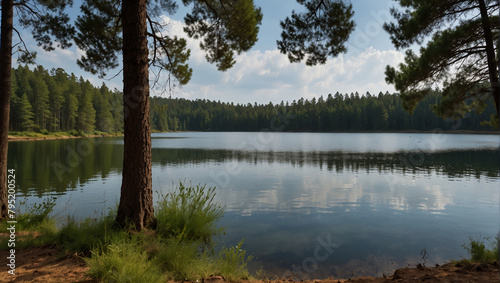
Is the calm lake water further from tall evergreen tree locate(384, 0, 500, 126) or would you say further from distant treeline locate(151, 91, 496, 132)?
distant treeline locate(151, 91, 496, 132)

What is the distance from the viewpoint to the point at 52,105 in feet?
229

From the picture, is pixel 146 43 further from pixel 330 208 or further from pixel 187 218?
pixel 330 208

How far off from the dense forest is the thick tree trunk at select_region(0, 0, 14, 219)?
11.5 feet

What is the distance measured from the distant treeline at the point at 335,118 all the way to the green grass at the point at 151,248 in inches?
3536

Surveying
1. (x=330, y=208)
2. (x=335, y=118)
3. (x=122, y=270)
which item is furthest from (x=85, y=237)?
(x=335, y=118)

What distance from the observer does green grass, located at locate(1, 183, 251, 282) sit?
394 centimetres

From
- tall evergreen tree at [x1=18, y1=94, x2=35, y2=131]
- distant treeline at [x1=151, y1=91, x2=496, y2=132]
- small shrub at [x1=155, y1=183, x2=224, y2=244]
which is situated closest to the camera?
small shrub at [x1=155, y1=183, x2=224, y2=244]

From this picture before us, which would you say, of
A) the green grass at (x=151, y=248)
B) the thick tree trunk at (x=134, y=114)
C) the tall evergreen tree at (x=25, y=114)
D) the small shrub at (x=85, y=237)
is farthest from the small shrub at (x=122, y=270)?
the tall evergreen tree at (x=25, y=114)

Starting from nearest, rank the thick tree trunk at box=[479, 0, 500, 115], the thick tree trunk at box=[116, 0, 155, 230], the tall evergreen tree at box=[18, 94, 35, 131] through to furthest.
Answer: the thick tree trunk at box=[116, 0, 155, 230]
the thick tree trunk at box=[479, 0, 500, 115]
the tall evergreen tree at box=[18, 94, 35, 131]

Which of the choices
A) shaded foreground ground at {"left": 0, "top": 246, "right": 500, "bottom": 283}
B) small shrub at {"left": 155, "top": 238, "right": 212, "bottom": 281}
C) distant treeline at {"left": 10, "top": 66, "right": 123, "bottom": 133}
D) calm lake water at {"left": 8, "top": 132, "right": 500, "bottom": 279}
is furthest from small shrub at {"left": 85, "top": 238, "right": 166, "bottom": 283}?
distant treeline at {"left": 10, "top": 66, "right": 123, "bottom": 133}

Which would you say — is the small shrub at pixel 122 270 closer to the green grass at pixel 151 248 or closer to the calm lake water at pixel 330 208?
the green grass at pixel 151 248

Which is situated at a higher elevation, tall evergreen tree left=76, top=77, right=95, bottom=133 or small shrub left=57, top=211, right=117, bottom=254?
tall evergreen tree left=76, top=77, right=95, bottom=133

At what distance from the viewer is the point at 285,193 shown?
14391mm

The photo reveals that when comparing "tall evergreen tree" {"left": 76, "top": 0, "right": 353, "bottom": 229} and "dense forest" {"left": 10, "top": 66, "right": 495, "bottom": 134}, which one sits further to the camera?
"dense forest" {"left": 10, "top": 66, "right": 495, "bottom": 134}
